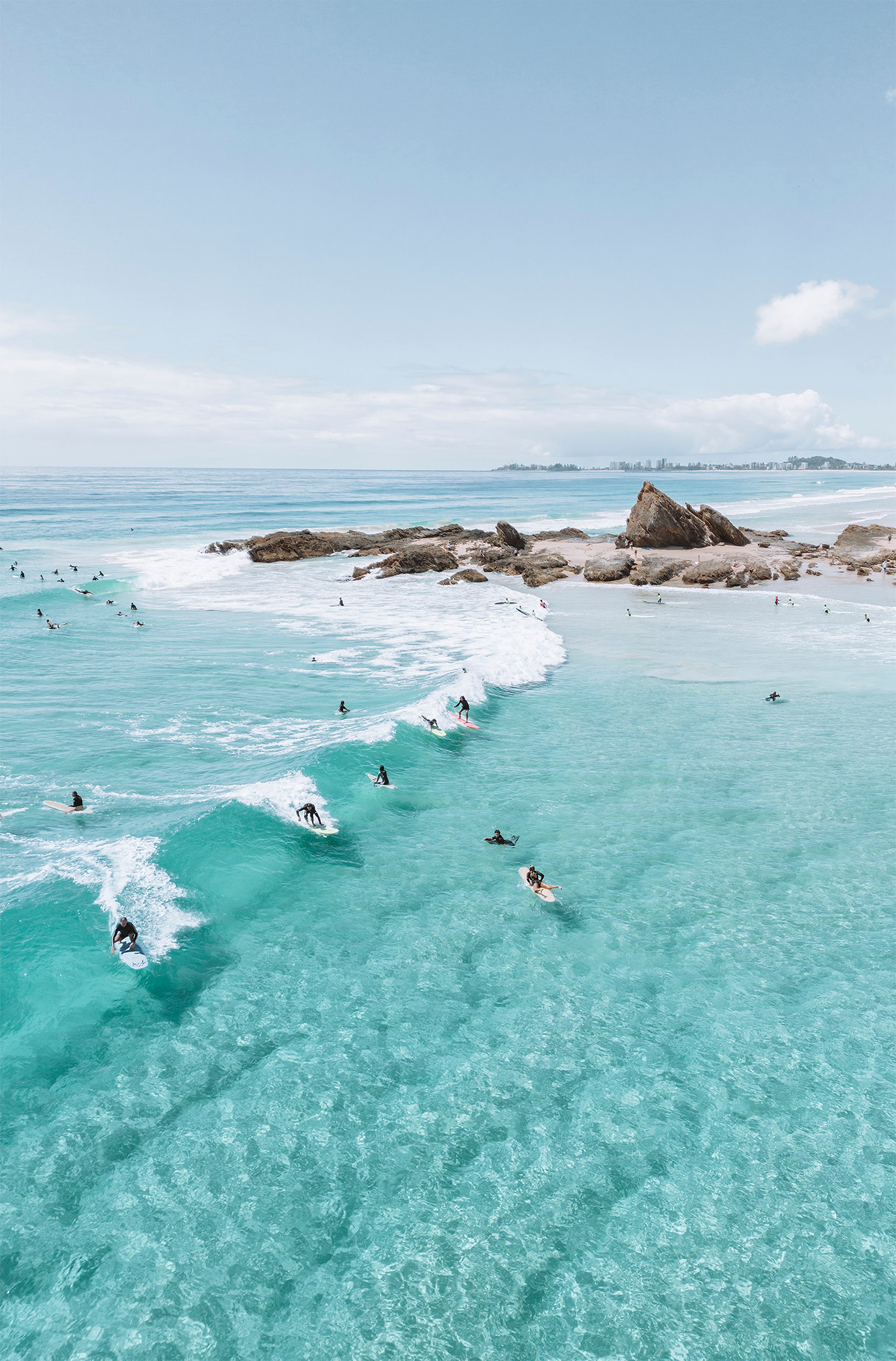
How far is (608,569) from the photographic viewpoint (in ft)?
211

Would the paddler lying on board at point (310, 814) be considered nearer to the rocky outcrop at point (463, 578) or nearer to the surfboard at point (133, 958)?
the surfboard at point (133, 958)

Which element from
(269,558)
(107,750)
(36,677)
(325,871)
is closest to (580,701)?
(325,871)

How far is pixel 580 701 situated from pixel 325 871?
16.5 meters

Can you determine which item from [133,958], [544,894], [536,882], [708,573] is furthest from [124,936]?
[708,573]

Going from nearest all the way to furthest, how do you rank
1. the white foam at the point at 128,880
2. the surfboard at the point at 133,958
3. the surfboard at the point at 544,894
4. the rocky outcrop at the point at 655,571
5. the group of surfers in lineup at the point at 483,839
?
the surfboard at the point at 133,958 → the white foam at the point at 128,880 → the surfboard at the point at 544,894 → the group of surfers in lineup at the point at 483,839 → the rocky outcrop at the point at 655,571

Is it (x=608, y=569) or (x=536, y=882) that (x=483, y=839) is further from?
(x=608, y=569)

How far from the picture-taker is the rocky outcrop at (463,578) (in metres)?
63.9

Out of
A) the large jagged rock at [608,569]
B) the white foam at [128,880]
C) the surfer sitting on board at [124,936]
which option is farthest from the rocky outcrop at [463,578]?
the surfer sitting on board at [124,936]

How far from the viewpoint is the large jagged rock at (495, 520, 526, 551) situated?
262ft

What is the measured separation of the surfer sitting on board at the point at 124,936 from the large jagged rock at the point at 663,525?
225 feet

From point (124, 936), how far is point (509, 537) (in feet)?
231

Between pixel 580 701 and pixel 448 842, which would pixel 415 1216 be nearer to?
pixel 448 842

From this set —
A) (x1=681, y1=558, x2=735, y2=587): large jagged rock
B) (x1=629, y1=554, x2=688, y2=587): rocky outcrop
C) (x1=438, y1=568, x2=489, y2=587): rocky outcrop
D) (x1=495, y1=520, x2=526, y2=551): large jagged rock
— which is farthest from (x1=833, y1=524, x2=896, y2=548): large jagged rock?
(x1=438, y1=568, x2=489, y2=587): rocky outcrop

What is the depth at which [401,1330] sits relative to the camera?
27.6 feet
